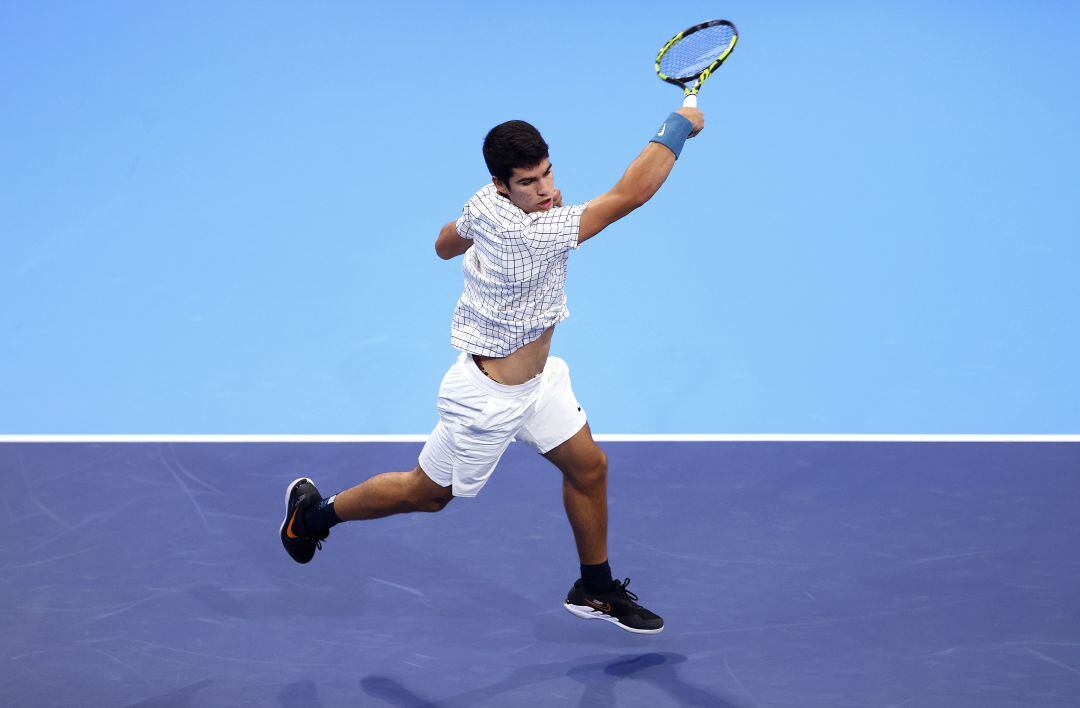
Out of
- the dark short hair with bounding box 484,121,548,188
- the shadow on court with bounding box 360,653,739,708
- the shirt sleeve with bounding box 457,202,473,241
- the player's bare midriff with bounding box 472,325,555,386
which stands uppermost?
the dark short hair with bounding box 484,121,548,188

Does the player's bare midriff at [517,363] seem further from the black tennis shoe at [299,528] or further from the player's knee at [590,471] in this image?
the black tennis shoe at [299,528]

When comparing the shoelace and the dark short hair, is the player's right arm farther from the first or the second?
the shoelace

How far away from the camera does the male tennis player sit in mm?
3881

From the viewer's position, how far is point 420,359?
278 inches

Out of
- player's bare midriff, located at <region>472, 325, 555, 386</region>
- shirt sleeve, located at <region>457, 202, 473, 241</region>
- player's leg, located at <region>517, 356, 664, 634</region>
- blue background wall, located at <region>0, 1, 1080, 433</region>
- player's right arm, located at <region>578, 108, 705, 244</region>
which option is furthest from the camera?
blue background wall, located at <region>0, 1, 1080, 433</region>

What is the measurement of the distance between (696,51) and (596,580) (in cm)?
189

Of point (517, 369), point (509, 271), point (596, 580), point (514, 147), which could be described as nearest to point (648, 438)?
point (596, 580)

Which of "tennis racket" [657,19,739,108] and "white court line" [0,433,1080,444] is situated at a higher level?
"tennis racket" [657,19,739,108]

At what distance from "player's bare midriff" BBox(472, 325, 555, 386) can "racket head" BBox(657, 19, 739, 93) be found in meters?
0.96

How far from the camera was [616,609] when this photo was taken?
4543mm

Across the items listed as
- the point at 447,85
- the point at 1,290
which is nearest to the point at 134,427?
the point at 1,290

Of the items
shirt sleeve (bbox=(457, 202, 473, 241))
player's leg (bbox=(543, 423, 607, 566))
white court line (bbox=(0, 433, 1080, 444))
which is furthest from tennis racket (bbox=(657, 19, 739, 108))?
white court line (bbox=(0, 433, 1080, 444))

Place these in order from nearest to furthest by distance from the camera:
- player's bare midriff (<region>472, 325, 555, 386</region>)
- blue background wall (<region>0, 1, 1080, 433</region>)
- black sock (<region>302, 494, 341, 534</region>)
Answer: player's bare midriff (<region>472, 325, 555, 386</region>) → black sock (<region>302, 494, 341, 534</region>) → blue background wall (<region>0, 1, 1080, 433</region>)

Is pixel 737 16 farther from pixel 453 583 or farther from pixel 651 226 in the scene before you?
pixel 453 583
